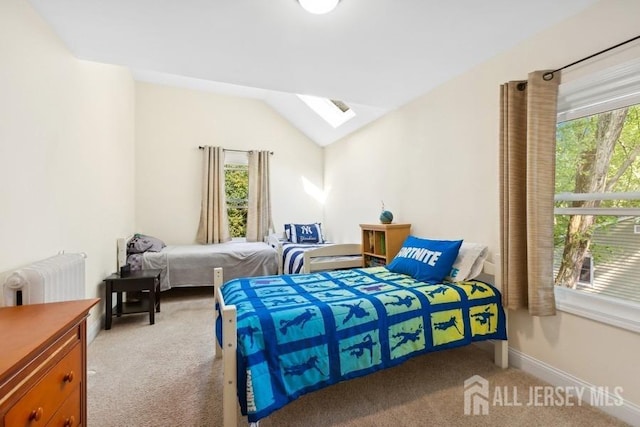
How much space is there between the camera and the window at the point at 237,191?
5.02m

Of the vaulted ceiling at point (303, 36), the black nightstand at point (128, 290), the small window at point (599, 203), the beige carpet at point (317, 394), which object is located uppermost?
the vaulted ceiling at point (303, 36)

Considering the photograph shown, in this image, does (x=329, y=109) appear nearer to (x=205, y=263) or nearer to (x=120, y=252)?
(x=205, y=263)

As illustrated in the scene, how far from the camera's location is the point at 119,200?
3455mm

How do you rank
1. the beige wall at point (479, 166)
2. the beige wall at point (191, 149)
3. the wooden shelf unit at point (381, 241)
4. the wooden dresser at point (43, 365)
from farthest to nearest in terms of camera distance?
the beige wall at point (191, 149) → the wooden shelf unit at point (381, 241) → the beige wall at point (479, 166) → the wooden dresser at point (43, 365)

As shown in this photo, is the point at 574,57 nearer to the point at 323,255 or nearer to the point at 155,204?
the point at 323,255

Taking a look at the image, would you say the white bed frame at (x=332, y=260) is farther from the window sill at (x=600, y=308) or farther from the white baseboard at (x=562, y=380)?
the window sill at (x=600, y=308)

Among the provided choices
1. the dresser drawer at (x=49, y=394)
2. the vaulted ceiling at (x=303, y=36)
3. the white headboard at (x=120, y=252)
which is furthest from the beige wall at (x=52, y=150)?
the dresser drawer at (x=49, y=394)

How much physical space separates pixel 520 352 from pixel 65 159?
11.4 ft

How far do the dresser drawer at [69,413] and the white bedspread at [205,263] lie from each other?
2.67 metres

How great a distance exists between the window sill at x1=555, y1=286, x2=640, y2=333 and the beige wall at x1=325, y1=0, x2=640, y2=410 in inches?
2.0

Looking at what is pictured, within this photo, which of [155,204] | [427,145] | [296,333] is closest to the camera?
[296,333]

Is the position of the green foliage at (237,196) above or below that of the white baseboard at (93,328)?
above

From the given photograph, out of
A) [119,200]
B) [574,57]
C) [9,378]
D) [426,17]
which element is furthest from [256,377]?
[119,200]

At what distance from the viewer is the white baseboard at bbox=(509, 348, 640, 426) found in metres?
1.50
